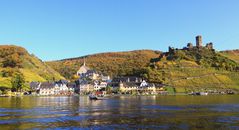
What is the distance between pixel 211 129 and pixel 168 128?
6488 mm

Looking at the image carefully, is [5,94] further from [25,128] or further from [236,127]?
[236,127]

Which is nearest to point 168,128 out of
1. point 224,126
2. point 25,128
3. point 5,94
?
point 224,126

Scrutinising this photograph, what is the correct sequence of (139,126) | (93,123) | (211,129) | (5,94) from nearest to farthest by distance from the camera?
(211,129) → (139,126) → (93,123) → (5,94)

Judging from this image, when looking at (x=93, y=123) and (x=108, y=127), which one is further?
(x=93, y=123)

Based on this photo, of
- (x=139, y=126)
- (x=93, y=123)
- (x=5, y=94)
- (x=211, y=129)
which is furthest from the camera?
(x=5, y=94)

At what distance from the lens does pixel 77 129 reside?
48.5 m

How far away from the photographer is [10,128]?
49.1 m

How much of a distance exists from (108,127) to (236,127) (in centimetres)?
2043

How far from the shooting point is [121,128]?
48844mm

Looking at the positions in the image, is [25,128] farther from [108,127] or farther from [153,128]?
[153,128]

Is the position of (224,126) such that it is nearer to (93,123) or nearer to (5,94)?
(93,123)

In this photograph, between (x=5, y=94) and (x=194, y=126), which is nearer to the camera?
(x=194, y=126)

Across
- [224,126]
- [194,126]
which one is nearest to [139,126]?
[194,126]

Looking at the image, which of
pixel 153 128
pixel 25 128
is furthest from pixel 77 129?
pixel 153 128
